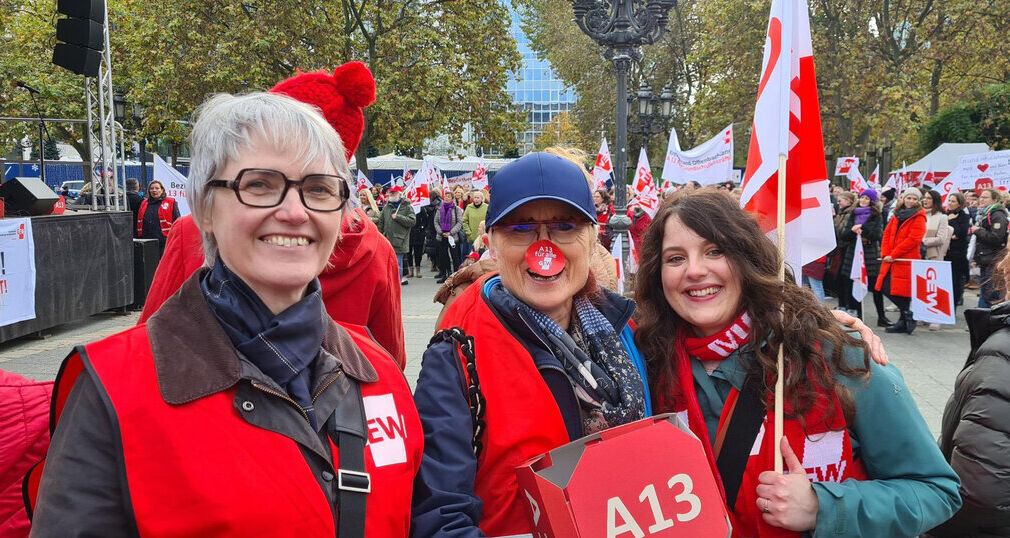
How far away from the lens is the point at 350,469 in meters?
1.46

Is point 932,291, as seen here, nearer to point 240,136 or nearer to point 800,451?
point 800,451

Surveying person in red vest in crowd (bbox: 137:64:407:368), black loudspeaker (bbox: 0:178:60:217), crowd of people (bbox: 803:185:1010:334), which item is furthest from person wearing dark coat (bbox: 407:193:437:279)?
person in red vest in crowd (bbox: 137:64:407:368)

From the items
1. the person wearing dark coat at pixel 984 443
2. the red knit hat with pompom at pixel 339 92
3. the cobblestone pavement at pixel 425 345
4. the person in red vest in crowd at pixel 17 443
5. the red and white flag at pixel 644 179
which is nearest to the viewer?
the person in red vest in crowd at pixel 17 443

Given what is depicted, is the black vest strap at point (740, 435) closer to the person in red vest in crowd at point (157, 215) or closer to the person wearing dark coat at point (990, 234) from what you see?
the person wearing dark coat at point (990, 234)

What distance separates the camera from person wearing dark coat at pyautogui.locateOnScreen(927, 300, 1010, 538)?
2.15m

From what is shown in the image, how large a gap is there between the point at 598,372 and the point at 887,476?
0.82 m

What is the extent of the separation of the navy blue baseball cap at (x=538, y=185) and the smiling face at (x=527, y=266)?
31 mm

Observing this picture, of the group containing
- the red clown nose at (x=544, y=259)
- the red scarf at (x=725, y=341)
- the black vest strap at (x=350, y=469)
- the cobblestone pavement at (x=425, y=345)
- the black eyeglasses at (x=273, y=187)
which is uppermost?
the black eyeglasses at (x=273, y=187)

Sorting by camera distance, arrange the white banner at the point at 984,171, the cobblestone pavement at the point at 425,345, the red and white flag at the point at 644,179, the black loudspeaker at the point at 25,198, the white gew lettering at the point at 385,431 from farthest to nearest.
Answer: the white banner at the point at 984,171, the red and white flag at the point at 644,179, the black loudspeaker at the point at 25,198, the cobblestone pavement at the point at 425,345, the white gew lettering at the point at 385,431

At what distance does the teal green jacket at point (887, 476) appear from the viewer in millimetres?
1862

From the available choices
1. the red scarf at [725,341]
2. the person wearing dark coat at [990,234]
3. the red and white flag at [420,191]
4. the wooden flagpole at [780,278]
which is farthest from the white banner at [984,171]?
the red scarf at [725,341]

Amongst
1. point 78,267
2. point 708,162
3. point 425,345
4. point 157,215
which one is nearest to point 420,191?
point 157,215

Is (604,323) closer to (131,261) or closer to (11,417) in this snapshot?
(11,417)

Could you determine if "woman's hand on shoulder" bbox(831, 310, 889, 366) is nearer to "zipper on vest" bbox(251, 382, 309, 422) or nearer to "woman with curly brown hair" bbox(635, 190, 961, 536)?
"woman with curly brown hair" bbox(635, 190, 961, 536)
